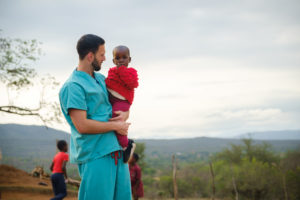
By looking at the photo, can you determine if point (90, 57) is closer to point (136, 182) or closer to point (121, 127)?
point (121, 127)

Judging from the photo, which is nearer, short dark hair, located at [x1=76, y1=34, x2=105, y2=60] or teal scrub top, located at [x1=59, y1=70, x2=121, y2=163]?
teal scrub top, located at [x1=59, y1=70, x2=121, y2=163]

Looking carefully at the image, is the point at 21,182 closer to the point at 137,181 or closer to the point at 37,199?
the point at 37,199

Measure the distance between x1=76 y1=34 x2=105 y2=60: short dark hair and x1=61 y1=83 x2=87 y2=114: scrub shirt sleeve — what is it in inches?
10.6

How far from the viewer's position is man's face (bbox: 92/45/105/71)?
1953 millimetres

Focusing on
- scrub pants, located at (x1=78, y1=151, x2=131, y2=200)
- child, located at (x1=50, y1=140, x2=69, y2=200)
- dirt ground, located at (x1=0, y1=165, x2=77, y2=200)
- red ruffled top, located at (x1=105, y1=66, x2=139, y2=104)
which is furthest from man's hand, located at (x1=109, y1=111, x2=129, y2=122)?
dirt ground, located at (x1=0, y1=165, x2=77, y2=200)

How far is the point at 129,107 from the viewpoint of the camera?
209cm

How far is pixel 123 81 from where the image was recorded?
6.70 feet

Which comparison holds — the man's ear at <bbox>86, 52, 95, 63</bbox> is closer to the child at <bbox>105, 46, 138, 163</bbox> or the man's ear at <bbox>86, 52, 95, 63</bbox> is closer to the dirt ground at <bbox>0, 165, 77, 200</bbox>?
the child at <bbox>105, 46, 138, 163</bbox>

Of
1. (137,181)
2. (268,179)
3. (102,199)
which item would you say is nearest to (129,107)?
(102,199)

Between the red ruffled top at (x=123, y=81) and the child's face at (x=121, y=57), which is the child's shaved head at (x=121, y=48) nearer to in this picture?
the child's face at (x=121, y=57)

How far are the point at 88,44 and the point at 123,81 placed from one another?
0.36 m

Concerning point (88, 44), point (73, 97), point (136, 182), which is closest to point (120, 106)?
point (73, 97)

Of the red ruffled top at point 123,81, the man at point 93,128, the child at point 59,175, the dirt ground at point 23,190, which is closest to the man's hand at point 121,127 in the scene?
the man at point 93,128

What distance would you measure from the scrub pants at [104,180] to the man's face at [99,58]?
629mm
